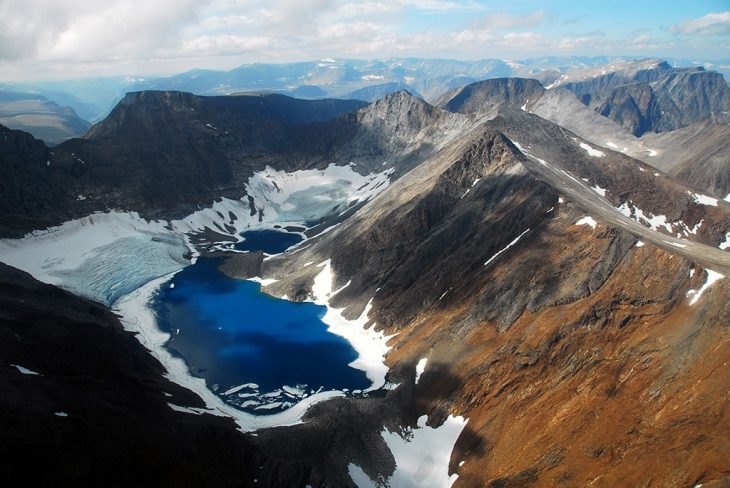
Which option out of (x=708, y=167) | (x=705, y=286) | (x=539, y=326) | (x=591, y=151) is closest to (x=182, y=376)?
(x=539, y=326)

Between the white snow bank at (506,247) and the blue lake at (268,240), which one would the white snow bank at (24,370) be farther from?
the blue lake at (268,240)

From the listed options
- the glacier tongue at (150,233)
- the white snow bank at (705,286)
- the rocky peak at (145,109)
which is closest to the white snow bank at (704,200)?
the glacier tongue at (150,233)

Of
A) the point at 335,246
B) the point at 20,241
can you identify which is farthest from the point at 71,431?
the point at 20,241

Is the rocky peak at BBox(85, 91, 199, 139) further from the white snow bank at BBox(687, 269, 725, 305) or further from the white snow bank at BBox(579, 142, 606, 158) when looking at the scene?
the white snow bank at BBox(687, 269, 725, 305)

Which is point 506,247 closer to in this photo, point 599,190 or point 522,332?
point 522,332

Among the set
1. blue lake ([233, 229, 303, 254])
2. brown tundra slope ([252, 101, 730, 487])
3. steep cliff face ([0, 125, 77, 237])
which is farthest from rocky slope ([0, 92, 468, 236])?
brown tundra slope ([252, 101, 730, 487])

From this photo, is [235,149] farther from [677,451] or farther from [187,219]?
[677,451]
